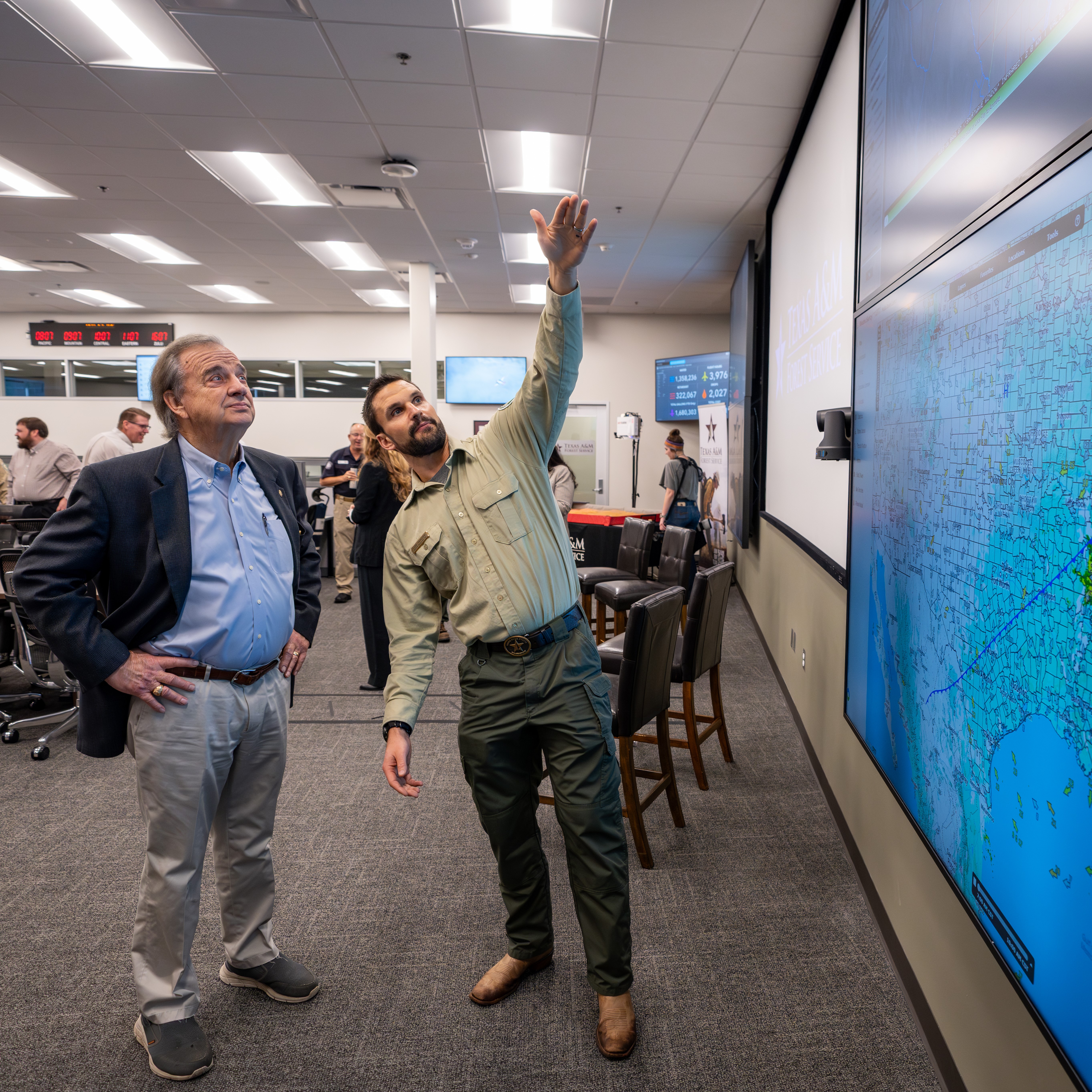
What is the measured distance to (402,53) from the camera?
3494 millimetres

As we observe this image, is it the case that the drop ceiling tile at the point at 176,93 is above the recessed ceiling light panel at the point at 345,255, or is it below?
below

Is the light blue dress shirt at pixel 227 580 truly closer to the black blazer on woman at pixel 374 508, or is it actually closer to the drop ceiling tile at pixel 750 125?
the black blazer on woman at pixel 374 508

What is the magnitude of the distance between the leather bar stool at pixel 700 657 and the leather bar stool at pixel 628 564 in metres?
1.35

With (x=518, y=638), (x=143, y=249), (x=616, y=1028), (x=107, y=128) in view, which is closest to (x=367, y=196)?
(x=107, y=128)

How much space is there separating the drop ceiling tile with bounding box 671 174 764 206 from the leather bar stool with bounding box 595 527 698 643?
7.92 ft

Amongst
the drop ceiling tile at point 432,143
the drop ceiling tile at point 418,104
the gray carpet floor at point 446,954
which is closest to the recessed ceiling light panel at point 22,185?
the drop ceiling tile at point 432,143

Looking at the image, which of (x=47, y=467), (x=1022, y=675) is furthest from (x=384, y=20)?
(x=47, y=467)

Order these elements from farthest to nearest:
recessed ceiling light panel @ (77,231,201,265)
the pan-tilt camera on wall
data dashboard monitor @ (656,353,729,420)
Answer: data dashboard monitor @ (656,353,729,420), recessed ceiling light panel @ (77,231,201,265), the pan-tilt camera on wall

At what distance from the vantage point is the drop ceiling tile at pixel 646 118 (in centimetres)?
395

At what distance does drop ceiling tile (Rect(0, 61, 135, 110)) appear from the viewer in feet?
12.1

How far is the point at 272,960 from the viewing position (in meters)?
1.90

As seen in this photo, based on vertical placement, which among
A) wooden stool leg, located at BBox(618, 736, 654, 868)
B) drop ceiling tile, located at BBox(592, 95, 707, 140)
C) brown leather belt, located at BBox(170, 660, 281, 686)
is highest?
drop ceiling tile, located at BBox(592, 95, 707, 140)

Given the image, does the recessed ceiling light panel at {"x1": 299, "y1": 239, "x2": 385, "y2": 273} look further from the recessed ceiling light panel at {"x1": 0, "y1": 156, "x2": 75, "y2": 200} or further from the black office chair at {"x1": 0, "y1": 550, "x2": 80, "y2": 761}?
the black office chair at {"x1": 0, "y1": 550, "x2": 80, "y2": 761}

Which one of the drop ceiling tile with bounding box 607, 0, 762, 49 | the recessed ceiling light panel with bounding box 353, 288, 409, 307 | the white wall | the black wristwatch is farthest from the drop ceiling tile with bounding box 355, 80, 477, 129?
the white wall
